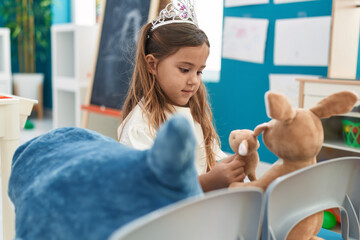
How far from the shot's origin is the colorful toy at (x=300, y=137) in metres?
0.57

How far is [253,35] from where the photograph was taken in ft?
9.37

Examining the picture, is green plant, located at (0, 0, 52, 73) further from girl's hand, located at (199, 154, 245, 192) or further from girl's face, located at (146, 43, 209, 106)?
girl's hand, located at (199, 154, 245, 192)

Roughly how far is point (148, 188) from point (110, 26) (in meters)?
2.60

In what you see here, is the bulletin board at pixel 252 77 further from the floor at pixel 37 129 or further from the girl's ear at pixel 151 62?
the floor at pixel 37 129

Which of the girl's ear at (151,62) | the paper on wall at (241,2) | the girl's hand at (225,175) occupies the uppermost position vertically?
the paper on wall at (241,2)

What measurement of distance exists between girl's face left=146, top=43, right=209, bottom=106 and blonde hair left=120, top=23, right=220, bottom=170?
18 mm

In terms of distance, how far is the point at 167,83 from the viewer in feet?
3.59

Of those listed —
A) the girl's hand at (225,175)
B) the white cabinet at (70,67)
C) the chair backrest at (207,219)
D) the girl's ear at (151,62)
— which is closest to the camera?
the chair backrest at (207,219)

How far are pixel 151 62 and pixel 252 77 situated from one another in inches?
74.7

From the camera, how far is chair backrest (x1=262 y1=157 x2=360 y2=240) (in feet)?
1.65

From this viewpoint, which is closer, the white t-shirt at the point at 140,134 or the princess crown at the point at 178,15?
the white t-shirt at the point at 140,134

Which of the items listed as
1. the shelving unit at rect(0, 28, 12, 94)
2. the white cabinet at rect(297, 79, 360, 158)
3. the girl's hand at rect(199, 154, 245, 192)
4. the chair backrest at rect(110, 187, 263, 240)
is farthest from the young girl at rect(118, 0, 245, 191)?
the shelving unit at rect(0, 28, 12, 94)

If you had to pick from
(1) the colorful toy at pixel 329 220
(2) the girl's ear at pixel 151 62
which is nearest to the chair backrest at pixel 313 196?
(2) the girl's ear at pixel 151 62

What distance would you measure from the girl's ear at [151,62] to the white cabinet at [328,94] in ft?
3.60
